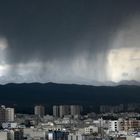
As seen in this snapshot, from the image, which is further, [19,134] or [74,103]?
[74,103]

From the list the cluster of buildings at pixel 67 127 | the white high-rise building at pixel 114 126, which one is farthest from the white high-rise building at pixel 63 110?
the white high-rise building at pixel 114 126

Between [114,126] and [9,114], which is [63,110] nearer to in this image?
[9,114]

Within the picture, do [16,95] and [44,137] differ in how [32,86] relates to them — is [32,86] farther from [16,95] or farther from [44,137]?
[44,137]

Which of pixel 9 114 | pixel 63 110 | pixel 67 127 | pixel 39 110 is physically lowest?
pixel 67 127

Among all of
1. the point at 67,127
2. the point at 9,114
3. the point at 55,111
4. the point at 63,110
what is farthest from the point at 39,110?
the point at 67,127

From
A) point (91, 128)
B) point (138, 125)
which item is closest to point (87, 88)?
point (138, 125)

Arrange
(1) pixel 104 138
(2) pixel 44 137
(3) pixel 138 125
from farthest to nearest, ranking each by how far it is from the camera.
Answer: (3) pixel 138 125, (2) pixel 44 137, (1) pixel 104 138

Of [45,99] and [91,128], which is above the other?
[45,99]
